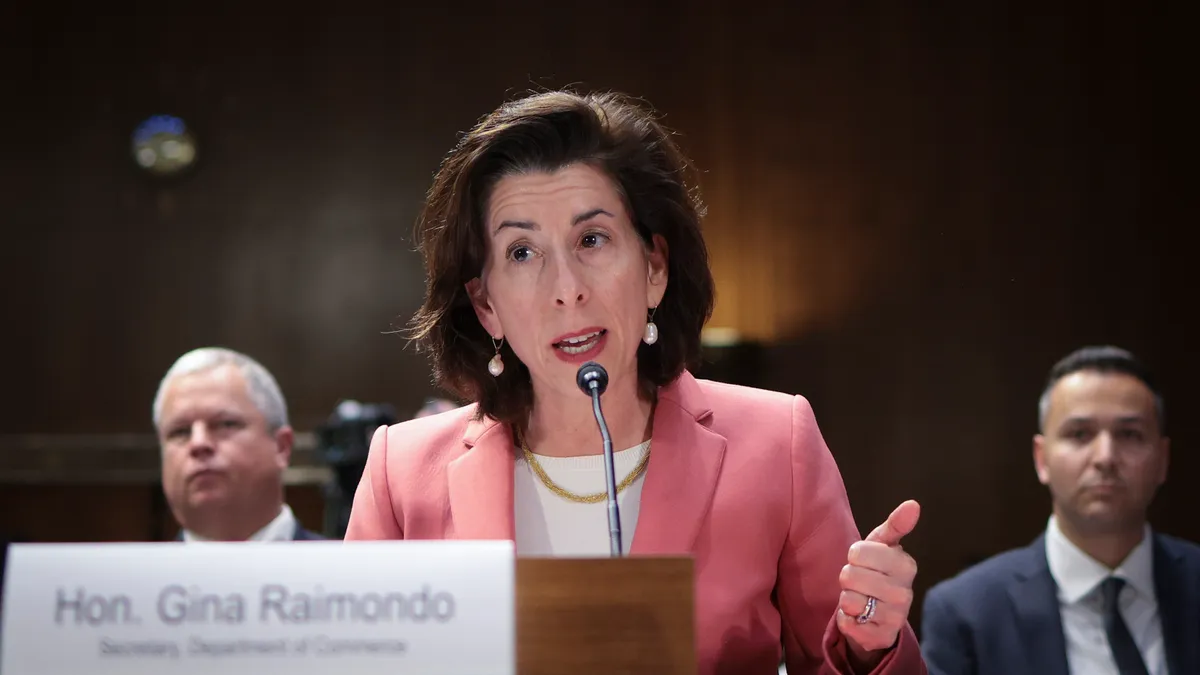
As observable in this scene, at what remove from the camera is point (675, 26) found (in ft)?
16.6

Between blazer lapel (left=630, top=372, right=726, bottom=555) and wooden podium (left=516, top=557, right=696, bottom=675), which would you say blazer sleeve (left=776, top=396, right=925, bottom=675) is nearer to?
blazer lapel (left=630, top=372, right=726, bottom=555)

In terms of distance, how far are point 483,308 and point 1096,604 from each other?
1.90m

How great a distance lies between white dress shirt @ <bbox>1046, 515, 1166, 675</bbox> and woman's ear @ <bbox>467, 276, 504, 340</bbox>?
1784 millimetres

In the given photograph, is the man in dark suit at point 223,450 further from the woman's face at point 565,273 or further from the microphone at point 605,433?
the microphone at point 605,433

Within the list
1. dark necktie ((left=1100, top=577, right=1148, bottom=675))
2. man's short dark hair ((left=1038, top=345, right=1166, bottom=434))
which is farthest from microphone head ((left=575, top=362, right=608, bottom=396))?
man's short dark hair ((left=1038, top=345, right=1166, bottom=434))

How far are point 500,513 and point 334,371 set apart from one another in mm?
3582

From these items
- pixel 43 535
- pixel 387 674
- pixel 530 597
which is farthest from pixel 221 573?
pixel 43 535

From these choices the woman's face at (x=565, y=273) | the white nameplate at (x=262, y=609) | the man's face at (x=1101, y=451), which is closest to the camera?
the white nameplate at (x=262, y=609)

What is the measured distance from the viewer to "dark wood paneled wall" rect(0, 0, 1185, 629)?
15.3 ft

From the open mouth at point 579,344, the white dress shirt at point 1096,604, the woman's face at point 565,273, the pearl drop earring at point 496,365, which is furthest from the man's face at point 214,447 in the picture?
the white dress shirt at point 1096,604

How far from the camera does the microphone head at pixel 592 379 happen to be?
64.1 inches

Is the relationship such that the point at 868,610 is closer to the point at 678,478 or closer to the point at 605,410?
the point at 678,478

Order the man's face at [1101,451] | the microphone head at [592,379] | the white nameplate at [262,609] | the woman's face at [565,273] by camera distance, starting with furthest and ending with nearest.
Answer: the man's face at [1101,451], the woman's face at [565,273], the microphone head at [592,379], the white nameplate at [262,609]

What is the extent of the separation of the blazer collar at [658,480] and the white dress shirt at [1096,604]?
5.23 ft
